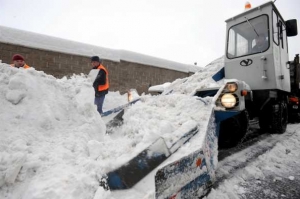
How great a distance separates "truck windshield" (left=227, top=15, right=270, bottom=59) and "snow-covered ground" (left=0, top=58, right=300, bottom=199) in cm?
246

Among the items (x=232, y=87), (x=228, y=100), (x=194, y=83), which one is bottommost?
(x=228, y=100)

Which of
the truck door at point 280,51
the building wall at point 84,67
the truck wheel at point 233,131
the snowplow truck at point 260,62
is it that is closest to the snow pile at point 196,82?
the snowplow truck at point 260,62

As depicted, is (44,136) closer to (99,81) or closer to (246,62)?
(99,81)

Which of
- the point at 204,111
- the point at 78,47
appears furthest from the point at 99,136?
the point at 78,47

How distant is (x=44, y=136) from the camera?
5.67ft

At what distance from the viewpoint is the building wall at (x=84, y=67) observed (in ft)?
20.8

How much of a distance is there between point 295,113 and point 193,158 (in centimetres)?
647

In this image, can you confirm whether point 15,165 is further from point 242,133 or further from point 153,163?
point 242,133

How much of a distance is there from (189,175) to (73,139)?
1.00m

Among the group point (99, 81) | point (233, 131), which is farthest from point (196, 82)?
point (99, 81)

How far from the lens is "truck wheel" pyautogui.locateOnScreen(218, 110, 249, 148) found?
337cm

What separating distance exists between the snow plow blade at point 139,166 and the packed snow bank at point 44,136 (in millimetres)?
155

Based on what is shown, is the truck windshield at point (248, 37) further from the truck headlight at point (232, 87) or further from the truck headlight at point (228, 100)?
the truck headlight at point (228, 100)

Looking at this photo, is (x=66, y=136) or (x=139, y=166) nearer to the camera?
(x=139, y=166)
